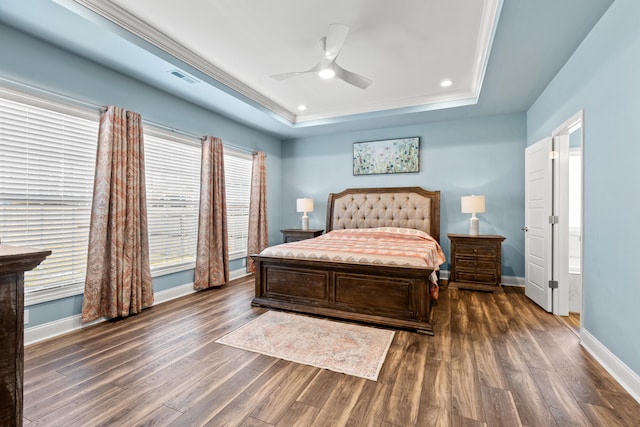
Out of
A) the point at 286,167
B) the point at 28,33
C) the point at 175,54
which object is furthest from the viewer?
the point at 286,167

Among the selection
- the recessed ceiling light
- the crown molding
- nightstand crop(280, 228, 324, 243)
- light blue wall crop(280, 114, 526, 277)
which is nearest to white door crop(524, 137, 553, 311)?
light blue wall crop(280, 114, 526, 277)

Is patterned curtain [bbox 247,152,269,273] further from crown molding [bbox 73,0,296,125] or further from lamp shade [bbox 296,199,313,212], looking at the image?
crown molding [bbox 73,0,296,125]

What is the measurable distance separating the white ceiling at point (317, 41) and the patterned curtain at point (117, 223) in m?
0.73

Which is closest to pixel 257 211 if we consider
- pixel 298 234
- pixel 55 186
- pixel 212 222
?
pixel 298 234

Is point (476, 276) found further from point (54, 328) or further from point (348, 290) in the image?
point (54, 328)

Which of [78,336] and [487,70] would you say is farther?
[487,70]

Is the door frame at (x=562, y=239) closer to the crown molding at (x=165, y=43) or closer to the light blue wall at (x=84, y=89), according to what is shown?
the crown molding at (x=165, y=43)

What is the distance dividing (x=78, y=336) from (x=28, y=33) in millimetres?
2659

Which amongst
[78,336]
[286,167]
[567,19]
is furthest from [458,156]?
[78,336]

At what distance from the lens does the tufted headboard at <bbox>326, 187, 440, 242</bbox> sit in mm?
4891

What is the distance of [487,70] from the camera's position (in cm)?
316

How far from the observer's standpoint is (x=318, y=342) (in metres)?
2.58

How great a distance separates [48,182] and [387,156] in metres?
4.54

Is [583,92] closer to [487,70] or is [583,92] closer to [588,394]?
[487,70]
